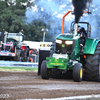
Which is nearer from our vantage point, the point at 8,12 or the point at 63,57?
the point at 63,57

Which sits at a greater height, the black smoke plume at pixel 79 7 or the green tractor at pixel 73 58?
the black smoke plume at pixel 79 7

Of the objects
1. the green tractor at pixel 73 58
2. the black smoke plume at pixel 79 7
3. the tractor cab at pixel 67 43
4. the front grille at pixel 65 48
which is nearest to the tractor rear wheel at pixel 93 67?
the green tractor at pixel 73 58

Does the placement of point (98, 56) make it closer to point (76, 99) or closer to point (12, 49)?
point (76, 99)

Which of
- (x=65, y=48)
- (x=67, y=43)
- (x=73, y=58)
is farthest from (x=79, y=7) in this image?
(x=73, y=58)

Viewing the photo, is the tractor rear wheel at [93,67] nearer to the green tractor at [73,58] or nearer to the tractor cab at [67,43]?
the green tractor at [73,58]

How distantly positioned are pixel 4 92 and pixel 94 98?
1920 mm

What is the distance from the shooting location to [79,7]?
38.2 feet

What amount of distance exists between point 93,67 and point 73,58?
83 cm

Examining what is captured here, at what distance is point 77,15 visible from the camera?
11398 millimetres

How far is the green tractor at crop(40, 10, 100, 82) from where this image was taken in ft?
32.6

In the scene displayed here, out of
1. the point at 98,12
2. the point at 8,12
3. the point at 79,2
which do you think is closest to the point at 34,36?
the point at 8,12

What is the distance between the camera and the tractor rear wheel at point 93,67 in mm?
10578

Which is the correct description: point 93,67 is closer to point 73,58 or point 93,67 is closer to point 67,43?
point 73,58

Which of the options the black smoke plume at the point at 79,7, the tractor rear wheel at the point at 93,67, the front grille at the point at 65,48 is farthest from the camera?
the black smoke plume at the point at 79,7
